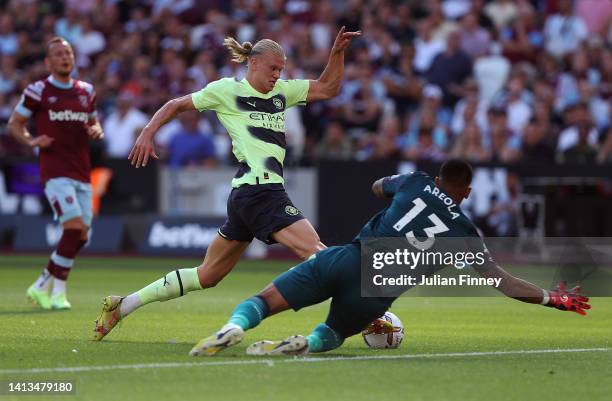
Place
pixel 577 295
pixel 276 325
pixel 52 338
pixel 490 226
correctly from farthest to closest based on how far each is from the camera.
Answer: pixel 490 226
pixel 276 325
pixel 52 338
pixel 577 295

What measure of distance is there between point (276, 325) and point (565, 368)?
12.5 feet

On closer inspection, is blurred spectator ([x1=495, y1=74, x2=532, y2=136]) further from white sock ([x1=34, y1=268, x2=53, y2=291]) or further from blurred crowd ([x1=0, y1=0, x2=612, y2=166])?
white sock ([x1=34, y1=268, x2=53, y2=291])

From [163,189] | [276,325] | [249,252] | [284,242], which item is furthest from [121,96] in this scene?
[284,242]

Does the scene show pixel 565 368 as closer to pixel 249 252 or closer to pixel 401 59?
pixel 249 252

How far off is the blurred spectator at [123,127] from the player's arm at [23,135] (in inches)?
400

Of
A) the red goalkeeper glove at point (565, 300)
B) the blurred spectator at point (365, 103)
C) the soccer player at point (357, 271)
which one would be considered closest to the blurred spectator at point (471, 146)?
the blurred spectator at point (365, 103)

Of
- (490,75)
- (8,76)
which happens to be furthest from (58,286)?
(8,76)

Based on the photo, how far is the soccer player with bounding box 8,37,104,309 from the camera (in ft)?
46.8

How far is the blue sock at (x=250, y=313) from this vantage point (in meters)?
9.07

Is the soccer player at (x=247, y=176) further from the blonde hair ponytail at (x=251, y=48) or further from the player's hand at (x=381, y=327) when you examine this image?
the player's hand at (x=381, y=327)

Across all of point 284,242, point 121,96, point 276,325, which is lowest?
point 276,325

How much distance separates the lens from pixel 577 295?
31.7ft

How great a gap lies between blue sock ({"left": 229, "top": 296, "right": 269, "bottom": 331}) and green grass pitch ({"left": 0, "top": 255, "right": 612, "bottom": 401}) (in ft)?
0.83

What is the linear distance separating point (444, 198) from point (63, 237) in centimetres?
621
